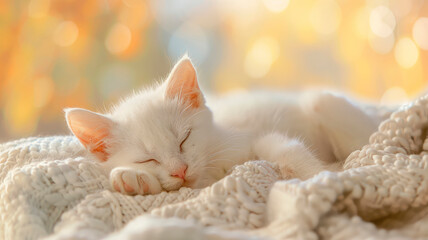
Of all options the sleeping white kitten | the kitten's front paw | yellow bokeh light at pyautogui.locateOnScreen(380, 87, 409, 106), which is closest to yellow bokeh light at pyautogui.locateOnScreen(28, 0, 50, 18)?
the sleeping white kitten

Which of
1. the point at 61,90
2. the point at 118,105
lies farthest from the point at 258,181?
the point at 61,90

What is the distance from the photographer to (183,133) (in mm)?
1288

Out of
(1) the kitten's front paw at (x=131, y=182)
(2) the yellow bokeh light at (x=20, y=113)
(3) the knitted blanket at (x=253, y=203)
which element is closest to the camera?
(3) the knitted blanket at (x=253, y=203)

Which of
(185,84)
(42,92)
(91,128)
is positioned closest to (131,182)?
(91,128)

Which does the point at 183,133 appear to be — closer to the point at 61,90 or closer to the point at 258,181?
the point at 258,181

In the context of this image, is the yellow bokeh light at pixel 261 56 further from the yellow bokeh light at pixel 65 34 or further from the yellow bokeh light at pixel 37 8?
the yellow bokeh light at pixel 37 8

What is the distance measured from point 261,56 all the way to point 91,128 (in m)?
2.36

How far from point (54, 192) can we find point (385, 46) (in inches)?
109

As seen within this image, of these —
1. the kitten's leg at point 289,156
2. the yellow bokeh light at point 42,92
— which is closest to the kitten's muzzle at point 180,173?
the kitten's leg at point 289,156

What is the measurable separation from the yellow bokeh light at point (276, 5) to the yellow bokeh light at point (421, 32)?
2.99ft

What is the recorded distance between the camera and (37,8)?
3014 mm

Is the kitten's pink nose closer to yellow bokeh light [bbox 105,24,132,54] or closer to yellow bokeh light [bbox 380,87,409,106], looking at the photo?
yellow bokeh light [bbox 105,24,132,54]

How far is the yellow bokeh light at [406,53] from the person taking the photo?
3092 mm

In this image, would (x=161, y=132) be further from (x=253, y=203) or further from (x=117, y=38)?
(x=117, y=38)
